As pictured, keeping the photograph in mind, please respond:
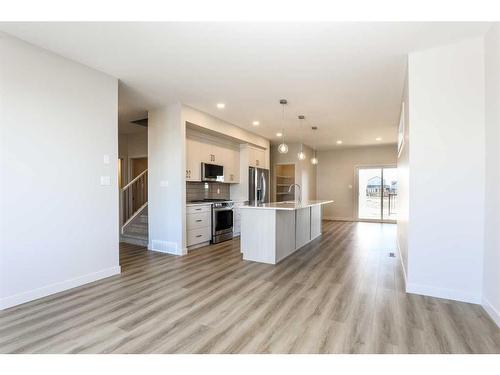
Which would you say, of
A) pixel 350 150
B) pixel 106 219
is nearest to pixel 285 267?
pixel 106 219

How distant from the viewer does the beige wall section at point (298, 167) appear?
8.77m

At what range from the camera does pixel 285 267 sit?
156 inches

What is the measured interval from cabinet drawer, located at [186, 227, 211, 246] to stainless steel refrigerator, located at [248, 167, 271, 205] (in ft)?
5.54

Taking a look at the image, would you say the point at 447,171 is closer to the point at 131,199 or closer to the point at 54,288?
the point at 54,288

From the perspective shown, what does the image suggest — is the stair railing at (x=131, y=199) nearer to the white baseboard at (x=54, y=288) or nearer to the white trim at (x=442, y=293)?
the white baseboard at (x=54, y=288)

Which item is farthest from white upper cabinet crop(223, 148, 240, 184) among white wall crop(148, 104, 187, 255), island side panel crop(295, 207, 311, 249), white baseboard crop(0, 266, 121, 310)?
white baseboard crop(0, 266, 121, 310)

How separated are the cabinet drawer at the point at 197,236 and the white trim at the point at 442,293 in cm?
350

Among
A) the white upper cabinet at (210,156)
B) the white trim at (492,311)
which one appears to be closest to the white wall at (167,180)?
the white upper cabinet at (210,156)

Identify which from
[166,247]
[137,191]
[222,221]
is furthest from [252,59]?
[137,191]

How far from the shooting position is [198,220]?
526 centimetres

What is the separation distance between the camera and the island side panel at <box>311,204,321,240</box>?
19.7 ft

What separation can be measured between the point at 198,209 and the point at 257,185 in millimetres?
2368

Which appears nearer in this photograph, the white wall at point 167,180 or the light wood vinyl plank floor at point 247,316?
the light wood vinyl plank floor at point 247,316

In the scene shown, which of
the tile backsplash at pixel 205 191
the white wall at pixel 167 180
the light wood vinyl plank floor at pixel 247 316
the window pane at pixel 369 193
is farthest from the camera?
the window pane at pixel 369 193
